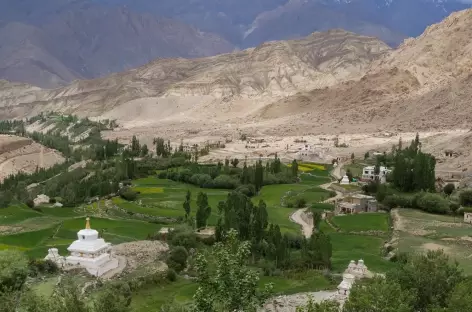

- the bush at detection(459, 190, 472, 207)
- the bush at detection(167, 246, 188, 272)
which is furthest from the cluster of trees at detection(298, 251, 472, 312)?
the bush at detection(459, 190, 472, 207)

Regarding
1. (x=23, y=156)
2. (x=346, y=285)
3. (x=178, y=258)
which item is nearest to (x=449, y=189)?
(x=178, y=258)

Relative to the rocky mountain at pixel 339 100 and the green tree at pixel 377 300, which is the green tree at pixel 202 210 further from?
the rocky mountain at pixel 339 100

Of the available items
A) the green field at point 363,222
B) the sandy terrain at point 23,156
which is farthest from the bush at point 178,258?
the sandy terrain at point 23,156

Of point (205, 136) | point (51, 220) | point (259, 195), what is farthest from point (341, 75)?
point (51, 220)

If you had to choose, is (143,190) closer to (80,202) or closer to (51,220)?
(80,202)

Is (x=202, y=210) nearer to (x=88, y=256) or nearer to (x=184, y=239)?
(x=184, y=239)
